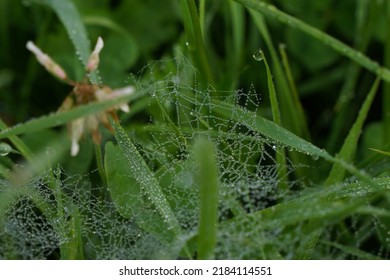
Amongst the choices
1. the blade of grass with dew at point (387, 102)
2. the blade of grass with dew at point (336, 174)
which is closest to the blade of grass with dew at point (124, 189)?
the blade of grass with dew at point (336, 174)

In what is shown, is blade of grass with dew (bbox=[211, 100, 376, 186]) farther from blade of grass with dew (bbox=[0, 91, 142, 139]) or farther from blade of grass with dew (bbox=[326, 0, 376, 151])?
blade of grass with dew (bbox=[326, 0, 376, 151])

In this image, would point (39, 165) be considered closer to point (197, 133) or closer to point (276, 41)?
point (197, 133)

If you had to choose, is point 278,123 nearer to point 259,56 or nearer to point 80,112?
point 259,56

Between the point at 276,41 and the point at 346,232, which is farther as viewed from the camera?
the point at 276,41

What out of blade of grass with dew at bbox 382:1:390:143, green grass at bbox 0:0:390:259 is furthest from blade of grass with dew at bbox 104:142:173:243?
blade of grass with dew at bbox 382:1:390:143
